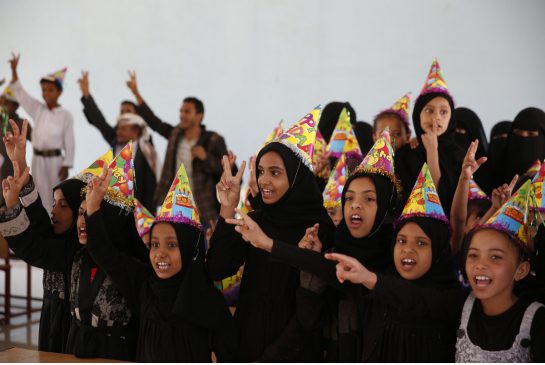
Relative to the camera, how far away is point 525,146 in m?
3.40

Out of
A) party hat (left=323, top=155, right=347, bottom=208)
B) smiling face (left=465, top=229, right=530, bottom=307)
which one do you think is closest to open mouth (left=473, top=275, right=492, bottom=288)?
smiling face (left=465, top=229, right=530, bottom=307)

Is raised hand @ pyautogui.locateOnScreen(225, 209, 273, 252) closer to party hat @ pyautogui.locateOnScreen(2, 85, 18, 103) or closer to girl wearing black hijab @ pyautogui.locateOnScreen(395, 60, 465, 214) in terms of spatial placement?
girl wearing black hijab @ pyautogui.locateOnScreen(395, 60, 465, 214)

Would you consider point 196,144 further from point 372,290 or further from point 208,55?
point 372,290

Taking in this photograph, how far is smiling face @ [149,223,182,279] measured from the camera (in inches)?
87.6

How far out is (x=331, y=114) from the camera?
402 centimetres

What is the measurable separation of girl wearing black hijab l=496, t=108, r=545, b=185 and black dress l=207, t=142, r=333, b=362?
1581 mm

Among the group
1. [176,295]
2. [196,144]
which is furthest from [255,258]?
[196,144]

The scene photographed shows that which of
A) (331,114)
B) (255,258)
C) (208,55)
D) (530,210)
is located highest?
(208,55)

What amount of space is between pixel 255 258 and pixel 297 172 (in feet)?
1.23

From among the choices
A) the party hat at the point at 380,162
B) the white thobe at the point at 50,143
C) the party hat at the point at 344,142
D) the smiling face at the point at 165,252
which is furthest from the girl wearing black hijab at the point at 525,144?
the white thobe at the point at 50,143

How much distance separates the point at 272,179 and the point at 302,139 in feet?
0.77

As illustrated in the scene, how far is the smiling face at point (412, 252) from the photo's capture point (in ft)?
6.57

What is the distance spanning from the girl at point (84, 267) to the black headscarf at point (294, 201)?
2.17 feet

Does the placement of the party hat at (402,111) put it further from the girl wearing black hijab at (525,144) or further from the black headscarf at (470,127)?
the girl wearing black hijab at (525,144)
